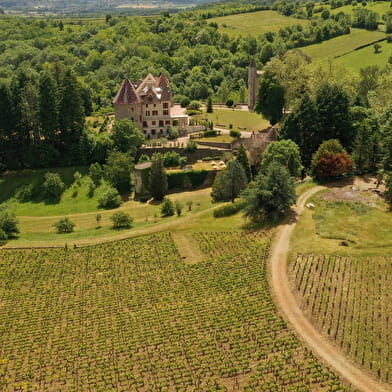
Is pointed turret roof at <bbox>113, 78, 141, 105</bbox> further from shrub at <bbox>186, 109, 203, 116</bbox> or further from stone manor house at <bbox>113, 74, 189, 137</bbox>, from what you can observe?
shrub at <bbox>186, 109, 203, 116</bbox>

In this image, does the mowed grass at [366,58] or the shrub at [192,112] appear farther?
the mowed grass at [366,58]

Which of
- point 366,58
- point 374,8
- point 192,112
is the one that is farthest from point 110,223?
point 374,8

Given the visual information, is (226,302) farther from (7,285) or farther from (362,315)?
(7,285)

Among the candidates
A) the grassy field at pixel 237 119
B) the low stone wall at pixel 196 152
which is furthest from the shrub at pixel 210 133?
the low stone wall at pixel 196 152

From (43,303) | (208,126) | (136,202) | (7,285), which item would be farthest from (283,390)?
(208,126)

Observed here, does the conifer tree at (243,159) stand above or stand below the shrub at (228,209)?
above

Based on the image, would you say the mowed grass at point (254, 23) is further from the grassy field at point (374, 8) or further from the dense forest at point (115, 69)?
the grassy field at point (374, 8)
